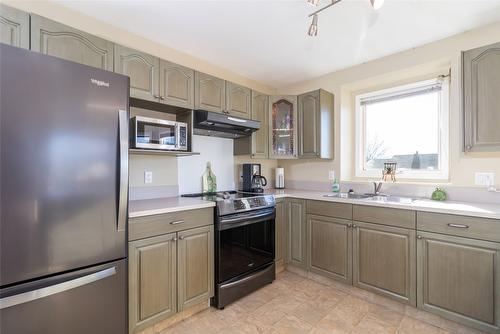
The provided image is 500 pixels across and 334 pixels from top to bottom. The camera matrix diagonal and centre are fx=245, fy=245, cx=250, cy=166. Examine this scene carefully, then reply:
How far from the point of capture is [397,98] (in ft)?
9.01

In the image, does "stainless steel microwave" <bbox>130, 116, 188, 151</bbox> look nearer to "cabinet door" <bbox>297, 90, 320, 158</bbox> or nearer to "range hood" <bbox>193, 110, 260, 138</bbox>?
"range hood" <bbox>193, 110, 260, 138</bbox>

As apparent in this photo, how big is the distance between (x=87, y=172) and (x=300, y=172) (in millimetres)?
2572

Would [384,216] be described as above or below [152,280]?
above

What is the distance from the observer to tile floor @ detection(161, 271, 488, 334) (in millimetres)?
1787

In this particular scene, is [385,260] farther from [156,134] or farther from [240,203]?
[156,134]

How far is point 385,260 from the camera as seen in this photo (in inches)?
80.9

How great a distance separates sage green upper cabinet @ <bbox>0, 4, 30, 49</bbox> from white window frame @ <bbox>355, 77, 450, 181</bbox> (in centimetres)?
308

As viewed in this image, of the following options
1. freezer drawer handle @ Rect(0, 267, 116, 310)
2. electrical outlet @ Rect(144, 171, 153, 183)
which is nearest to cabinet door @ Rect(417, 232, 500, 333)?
freezer drawer handle @ Rect(0, 267, 116, 310)

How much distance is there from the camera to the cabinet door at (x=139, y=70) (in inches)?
70.9

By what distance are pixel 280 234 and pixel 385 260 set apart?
3.32ft

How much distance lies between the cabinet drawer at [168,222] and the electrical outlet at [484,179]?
2250mm

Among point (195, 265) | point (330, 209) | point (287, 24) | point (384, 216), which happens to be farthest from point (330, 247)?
point (287, 24)

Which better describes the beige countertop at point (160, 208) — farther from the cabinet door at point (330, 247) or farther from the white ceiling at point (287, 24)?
the white ceiling at point (287, 24)

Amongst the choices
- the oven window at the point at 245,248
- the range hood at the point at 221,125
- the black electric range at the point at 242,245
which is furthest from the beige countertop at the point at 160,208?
the range hood at the point at 221,125
